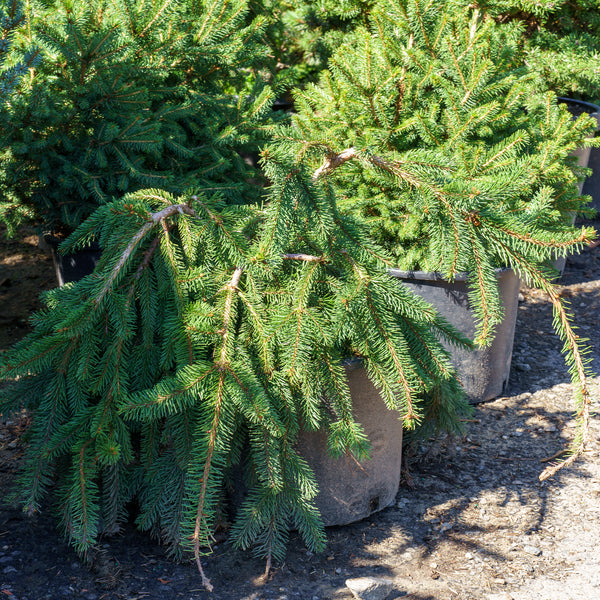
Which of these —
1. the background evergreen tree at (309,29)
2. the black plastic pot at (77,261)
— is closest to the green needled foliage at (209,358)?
the black plastic pot at (77,261)

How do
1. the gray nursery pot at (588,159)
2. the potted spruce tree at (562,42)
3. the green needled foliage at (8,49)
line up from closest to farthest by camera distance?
1. the green needled foliage at (8,49)
2. the potted spruce tree at (562,42)
3. the gray nursery pot at (588,159)

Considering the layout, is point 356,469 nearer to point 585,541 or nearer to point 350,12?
point 585,541

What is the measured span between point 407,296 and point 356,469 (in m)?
0.72

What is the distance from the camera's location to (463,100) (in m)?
2.90

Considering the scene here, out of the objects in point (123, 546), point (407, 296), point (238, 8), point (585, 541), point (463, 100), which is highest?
point (238, 8)

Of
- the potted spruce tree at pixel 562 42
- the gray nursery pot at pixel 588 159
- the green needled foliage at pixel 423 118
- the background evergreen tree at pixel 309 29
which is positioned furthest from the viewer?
the gray nursery pot at pixel 588 159

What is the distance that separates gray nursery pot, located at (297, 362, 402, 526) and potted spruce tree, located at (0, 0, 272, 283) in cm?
114

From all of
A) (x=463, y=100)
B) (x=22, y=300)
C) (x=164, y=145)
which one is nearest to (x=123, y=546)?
(x=164, y=145)

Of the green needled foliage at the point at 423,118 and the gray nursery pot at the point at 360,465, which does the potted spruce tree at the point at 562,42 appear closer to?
the green needled foliage at the point at 423,118

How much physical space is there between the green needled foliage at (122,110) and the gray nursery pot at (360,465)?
4.34ft

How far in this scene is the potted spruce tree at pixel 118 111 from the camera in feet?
8.87

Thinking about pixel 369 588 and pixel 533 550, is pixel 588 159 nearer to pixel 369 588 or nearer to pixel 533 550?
pixel 533 550

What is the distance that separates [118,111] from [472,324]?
1929mm

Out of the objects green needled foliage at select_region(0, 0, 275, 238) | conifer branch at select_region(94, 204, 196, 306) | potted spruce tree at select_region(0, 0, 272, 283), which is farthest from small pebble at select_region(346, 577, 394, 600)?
green needled foliage at select_region(0, 0, 275, 238)
